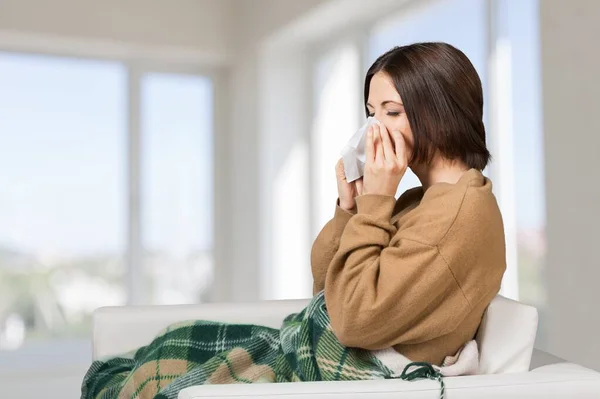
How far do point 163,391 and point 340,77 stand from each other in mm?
3422

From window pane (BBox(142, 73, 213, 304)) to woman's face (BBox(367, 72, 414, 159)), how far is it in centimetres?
386

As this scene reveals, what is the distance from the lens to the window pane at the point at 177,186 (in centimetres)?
539

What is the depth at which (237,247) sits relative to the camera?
5355mm

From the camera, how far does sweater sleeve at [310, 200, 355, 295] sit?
175 cm

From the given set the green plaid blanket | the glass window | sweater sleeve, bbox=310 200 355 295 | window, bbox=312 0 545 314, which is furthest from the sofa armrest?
the glass window

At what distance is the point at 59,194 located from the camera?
Result: 517 centimetres

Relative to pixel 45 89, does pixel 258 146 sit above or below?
below

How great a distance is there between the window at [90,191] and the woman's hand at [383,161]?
3.88m

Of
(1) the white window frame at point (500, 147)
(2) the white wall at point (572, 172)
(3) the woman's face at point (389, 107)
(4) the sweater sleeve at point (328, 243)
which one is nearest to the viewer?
(3) the woman's face at point (389, 107)

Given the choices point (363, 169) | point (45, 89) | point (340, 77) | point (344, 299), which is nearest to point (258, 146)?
point (340, 77)

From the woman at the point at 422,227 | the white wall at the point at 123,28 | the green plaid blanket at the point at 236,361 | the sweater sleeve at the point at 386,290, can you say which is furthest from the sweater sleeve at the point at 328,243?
the white wall at the point at 123,28

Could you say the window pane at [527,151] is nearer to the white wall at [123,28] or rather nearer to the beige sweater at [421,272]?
the beige sweater at [421,272]

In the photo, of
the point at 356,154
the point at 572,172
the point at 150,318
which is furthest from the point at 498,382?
the point at 572,172

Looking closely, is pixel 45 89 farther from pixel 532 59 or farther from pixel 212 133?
pixel 532 59
